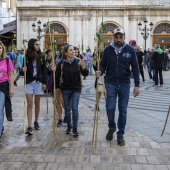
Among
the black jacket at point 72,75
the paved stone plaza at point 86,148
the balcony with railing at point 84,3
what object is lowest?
the paved stone plaza at point 86,148

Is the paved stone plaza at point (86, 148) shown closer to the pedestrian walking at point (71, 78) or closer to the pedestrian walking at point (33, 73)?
the pedestrian walking at point (71, 78)

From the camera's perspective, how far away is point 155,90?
14.0m

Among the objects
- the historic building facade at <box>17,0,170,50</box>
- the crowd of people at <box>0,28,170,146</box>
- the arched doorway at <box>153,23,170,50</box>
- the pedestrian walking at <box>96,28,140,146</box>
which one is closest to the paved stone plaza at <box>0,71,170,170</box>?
the crowd of people at <box>0,28,170,146</box>

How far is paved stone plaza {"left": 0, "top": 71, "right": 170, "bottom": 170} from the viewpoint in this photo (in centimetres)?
498

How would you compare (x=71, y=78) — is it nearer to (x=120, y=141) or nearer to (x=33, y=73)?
(x=33, y=73)

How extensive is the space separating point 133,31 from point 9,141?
3010 cm

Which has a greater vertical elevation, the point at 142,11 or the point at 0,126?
the point at 142,11

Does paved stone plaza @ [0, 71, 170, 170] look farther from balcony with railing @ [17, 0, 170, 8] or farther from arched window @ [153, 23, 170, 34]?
arched window @ [153, 23, 170, 34]

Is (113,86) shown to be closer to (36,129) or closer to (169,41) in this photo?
(36,129)

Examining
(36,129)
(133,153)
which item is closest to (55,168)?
(133,153)

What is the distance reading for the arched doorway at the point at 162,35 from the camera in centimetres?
3547

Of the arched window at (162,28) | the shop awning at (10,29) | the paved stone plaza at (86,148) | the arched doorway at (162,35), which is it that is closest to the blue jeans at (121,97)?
the paved stone plaza at (86,148)

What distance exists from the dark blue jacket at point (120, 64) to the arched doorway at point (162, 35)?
30.3 meters

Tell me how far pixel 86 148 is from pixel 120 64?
5.03 ft
